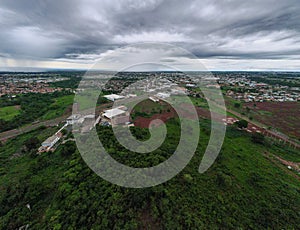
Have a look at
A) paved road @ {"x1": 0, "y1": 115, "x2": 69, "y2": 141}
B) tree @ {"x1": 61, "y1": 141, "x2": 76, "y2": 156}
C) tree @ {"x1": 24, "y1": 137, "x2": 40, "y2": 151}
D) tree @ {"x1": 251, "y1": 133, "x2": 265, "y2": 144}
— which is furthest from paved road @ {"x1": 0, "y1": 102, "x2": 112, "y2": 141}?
tree @ {"x1": 251, "y1": 133, "x2": 265, "y2": 144}

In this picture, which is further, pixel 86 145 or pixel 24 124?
pixel 24 124

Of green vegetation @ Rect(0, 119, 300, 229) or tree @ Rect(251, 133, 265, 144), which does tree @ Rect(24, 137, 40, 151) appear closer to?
green vegetation @ Rect(0, 119, 300, 229)

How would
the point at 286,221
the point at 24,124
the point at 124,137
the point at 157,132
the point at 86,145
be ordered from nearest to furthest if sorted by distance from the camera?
the point at 286,221, the point at 86,145, the point at 124,137, the point at 157,132, the point at 24,124

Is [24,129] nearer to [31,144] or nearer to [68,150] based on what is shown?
[31,144]

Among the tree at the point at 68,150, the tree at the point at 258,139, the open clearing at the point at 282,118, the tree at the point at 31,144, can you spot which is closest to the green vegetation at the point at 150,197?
the tree at the point at 68,150

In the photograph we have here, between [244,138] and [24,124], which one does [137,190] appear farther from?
[24,124]

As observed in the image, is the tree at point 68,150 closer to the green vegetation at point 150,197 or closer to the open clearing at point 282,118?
the green vegetation at point 150,197

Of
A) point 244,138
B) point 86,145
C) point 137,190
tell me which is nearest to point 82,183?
point 137,190

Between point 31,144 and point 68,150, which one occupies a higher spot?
point 68,150

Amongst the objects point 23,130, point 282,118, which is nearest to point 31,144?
point 23,130
